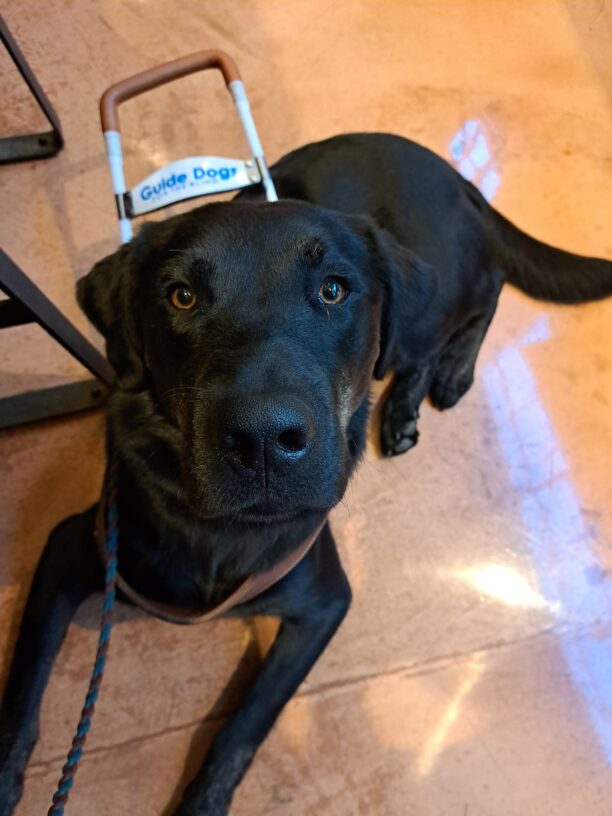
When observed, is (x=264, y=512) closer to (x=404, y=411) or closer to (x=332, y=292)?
(x=332, y=292)

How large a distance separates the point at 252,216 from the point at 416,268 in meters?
0.45

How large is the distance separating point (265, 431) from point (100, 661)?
0.67m

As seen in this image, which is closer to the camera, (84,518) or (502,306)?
(84,518)

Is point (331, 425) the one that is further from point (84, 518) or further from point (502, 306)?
point (502, 306)

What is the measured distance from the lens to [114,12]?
2.88 metres

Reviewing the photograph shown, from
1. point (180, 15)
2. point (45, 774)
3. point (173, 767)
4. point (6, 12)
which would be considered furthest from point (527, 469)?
point (6, 12)

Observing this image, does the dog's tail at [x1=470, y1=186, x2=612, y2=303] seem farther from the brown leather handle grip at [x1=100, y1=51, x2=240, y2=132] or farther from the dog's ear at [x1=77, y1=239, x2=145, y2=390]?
the dog's ear at [x1=77, y1=239, x2=145, y2=390]

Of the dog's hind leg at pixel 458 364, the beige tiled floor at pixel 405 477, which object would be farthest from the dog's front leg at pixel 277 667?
the dog's hind leg at pixel 458 364

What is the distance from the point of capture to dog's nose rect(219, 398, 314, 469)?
1060mm

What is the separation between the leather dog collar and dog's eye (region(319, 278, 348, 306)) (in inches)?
20.5

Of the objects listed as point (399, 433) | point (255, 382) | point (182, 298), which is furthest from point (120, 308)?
point (399, 433)

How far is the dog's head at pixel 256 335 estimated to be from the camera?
1.13m

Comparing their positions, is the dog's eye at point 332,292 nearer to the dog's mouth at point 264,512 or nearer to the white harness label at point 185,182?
the dog's mouth at point 264,512

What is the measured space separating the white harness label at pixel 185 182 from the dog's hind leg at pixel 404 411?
2.77 feet
